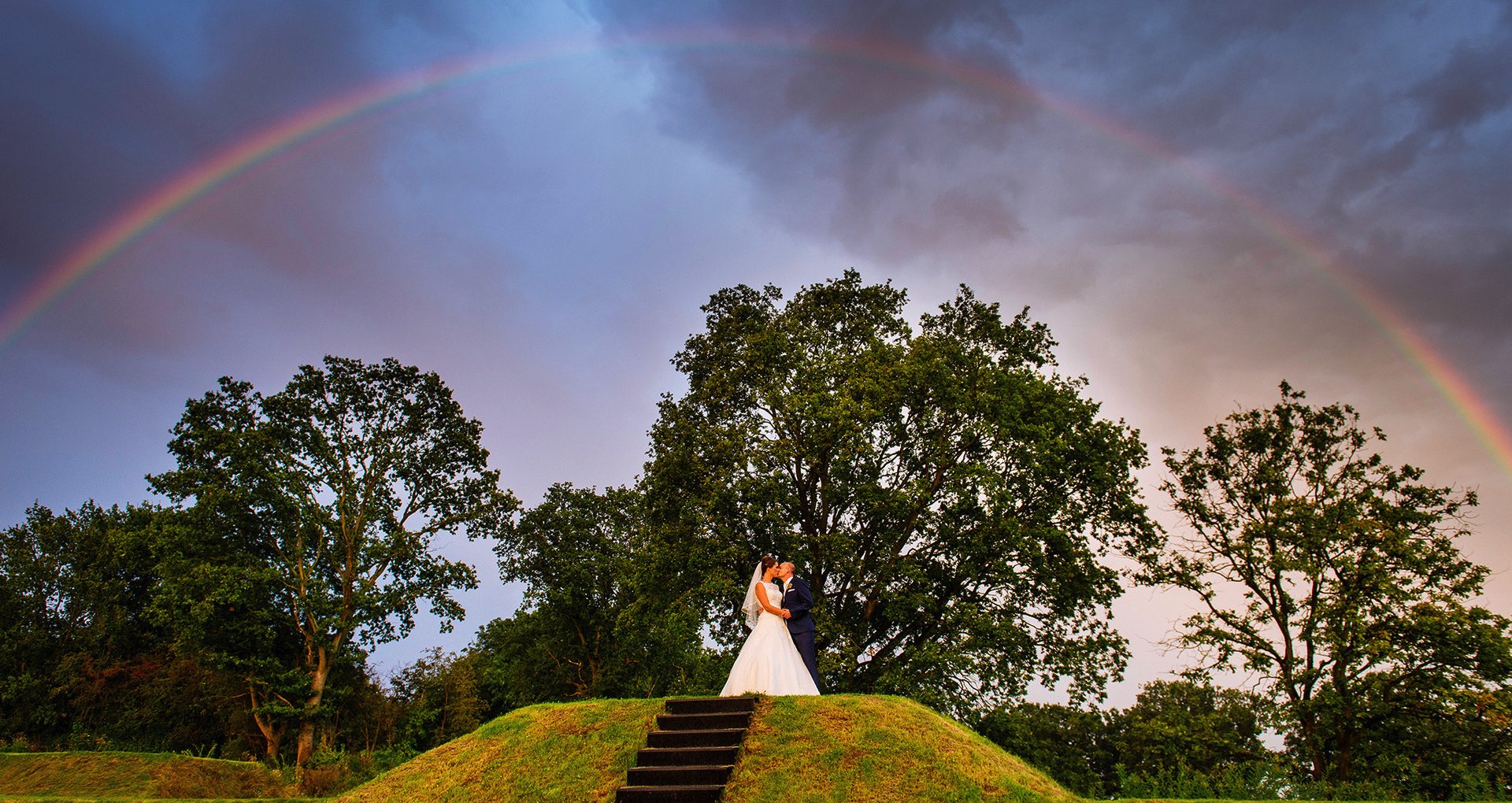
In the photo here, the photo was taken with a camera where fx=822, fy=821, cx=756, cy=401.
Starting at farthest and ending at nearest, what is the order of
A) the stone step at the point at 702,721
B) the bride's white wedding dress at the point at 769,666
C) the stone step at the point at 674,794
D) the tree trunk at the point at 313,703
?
1. the tree trunk at the point at 313,703
2. the bride's white wedding dress at the point at 769,666
3. the stone step at the point at 702,721
4. the stone step at the point at 674,794

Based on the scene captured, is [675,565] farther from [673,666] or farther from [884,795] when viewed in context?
[673,666]

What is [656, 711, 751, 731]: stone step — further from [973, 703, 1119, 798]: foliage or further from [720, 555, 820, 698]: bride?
[973, 703, 1119, 798]: foliage

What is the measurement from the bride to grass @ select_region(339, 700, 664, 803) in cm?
159

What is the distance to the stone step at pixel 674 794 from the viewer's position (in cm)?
1130

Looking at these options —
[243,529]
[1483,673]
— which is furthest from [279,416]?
[1483,673]

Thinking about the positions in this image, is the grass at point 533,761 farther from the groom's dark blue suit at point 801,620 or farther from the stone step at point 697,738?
the groom's dark blue suit at point 801,620

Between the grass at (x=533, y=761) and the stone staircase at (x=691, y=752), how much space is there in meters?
0.39

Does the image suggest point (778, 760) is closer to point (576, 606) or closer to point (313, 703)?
point (313, 703)

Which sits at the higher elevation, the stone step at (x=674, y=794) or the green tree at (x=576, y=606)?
the green tree at (x=576, y=606)

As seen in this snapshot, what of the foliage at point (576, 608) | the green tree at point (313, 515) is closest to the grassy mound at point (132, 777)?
the green tree at point (313, 515)

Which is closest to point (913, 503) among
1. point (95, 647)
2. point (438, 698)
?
point (438, 698)

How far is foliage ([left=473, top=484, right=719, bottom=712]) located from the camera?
4325 centimetres

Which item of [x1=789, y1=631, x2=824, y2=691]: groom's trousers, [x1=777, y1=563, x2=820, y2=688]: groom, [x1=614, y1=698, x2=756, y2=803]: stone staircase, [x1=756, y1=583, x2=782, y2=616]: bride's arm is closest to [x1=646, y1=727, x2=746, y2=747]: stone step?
[x1=614, y1=698, x2=756, y2=803]: stone staircase

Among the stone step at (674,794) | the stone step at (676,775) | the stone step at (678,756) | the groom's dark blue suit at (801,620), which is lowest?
the stone step at (674,794)
